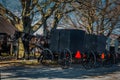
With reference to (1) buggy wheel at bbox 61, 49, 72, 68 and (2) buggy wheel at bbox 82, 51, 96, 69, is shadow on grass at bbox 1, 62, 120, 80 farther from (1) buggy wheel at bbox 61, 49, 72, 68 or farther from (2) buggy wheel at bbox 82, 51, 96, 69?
(2) buggy wheel at bbox 82, 51, 96, 69

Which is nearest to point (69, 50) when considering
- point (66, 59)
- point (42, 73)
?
point (66, 59)

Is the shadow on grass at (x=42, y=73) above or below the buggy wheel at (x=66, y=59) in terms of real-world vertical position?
below

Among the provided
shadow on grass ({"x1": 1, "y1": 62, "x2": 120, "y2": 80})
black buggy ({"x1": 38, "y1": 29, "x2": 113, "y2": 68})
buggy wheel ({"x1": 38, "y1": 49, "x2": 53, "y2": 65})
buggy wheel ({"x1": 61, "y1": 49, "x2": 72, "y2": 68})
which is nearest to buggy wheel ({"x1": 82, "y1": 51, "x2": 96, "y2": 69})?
black buggy ({"x1": 38, "y1": 29, "x2": 113, "y2": 68})

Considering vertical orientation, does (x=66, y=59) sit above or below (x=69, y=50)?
below

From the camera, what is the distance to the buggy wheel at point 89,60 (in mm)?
21461

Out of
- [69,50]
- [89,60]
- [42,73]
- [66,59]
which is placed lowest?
[42,73]

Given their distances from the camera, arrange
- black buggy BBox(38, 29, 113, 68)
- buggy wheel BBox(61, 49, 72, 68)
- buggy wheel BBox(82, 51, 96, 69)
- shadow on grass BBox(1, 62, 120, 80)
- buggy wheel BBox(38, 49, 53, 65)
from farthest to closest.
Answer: buggy wheel BBox(82, 51, 96, 69) → buggy wheel BBox(38, 49, 53, 65) → black buggy BBox(38, 29, 113, 68) → buggy wheel BBox(61, 49, 72, 68) → shadow on grass BBox(1, 62, 120, 80)

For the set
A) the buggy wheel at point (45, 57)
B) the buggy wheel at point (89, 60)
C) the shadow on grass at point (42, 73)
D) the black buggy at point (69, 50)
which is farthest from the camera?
the buggy wheel at point (89, 60)

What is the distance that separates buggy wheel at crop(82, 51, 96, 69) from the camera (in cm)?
2146

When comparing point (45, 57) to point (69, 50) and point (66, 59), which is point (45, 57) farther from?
point (69, 50)

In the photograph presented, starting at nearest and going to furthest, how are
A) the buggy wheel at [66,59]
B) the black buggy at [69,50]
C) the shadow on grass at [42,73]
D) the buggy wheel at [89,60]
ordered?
the shadow on grass at [42,73] < the buggy wheel at [66,59] < the black buggy at [69,50] < the buggy wheel at [89,60]

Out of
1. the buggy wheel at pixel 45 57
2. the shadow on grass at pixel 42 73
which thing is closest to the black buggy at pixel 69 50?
the buggy wheel at pixel 45 57

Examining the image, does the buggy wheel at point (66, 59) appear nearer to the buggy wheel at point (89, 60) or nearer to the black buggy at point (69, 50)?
the black buggy at point (69, 50)

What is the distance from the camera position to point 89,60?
21859 mm
